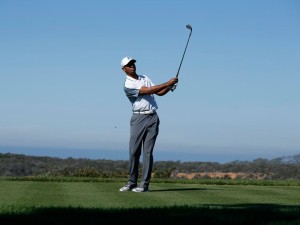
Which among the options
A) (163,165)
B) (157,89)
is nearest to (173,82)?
(157,89)

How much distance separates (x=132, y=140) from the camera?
11.8 m

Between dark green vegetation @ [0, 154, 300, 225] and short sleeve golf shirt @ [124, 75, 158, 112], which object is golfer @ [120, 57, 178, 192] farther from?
dark green vegetation @ [0, 154, 300, 225]

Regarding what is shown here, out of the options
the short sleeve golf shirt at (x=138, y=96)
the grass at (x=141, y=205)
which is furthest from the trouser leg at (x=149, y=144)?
the grass at (x=141, y=205)

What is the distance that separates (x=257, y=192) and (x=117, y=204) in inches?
144

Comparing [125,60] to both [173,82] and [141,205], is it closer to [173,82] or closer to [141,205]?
[173,82]

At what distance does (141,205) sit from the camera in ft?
30.1

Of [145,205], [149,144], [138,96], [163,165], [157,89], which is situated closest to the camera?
[145,205]

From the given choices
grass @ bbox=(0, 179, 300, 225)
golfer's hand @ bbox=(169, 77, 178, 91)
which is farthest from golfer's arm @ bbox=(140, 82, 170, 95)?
grass @ bbox=(0, 179, 300, 225)

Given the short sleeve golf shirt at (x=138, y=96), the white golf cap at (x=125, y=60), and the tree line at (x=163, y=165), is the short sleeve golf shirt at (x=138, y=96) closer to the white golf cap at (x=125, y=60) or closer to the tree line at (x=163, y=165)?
the white golf cap at (x=125, y=60)

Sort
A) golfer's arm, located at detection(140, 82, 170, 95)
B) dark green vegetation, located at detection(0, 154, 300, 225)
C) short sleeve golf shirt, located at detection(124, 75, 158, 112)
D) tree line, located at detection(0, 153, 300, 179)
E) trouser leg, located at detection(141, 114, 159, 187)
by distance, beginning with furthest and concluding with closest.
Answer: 1. tree line, located at detection(0, 153, 300, 179)
2. trouser leg, located at detection(141, 114, 159, 187)
3. short sleeve golf shirt, located at detection(124, 75, 158, 112)
4. golfer's arm, located at detection(140, 82, 170, 95)
5. dark green vegetation, located at detection(0, 154, 300, 225)

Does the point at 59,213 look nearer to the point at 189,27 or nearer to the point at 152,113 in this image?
the point at 152,113

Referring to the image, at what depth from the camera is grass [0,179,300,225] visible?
7.39m

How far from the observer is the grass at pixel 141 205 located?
7.39m

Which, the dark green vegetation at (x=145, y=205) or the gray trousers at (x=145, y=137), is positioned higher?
the gray trousers at (x=145, y=137)
